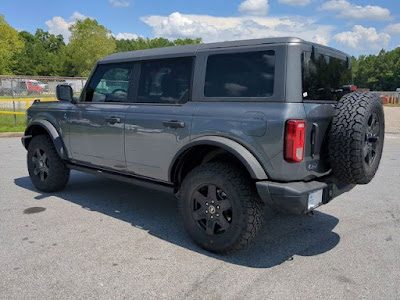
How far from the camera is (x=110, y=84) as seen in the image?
4664mm

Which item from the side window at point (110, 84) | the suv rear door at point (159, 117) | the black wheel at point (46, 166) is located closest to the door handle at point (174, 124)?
the suv rear door at point (159, 117)

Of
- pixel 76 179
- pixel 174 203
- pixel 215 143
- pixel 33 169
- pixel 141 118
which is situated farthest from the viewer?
pixel 76 179

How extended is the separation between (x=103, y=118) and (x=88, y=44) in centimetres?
5233

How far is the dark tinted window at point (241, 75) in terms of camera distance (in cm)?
326

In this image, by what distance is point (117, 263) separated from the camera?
335cm

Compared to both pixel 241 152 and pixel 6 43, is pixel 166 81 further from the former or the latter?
pixel 6 43

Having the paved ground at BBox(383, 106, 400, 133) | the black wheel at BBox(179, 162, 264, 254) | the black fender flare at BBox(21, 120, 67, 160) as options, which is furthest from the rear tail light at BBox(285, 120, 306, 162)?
the paved ground at BBox(383, 106, 400, 133)

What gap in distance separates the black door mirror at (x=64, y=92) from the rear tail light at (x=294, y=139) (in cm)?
311

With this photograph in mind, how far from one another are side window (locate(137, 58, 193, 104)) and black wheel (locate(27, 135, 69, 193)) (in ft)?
6.13

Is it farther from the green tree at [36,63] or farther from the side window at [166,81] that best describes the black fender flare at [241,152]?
the green tree at [36,63]

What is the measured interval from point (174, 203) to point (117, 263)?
6.28 feet

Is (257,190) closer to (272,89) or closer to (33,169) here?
(272,89)

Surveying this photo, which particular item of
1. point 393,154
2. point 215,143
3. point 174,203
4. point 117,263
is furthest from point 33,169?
point 393,154

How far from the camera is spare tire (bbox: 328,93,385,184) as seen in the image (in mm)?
3160
